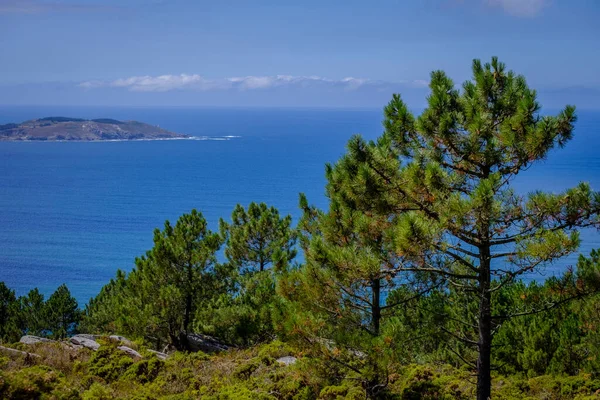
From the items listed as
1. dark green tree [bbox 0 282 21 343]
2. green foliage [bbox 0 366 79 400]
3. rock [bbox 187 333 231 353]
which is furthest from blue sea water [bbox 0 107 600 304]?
green foliage [bbox 0 366 79 400]

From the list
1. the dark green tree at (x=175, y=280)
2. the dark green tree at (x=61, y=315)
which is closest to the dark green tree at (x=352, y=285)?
the dark green tree at (x=175, y=280)

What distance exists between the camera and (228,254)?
17.5 meters

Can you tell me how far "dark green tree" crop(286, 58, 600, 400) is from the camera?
6195 mm

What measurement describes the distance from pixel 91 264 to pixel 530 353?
176 ft

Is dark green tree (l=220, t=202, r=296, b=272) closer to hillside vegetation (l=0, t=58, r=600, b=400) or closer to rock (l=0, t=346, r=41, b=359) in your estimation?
hillside vegetation (l=0, t=58, r=600, b=400)

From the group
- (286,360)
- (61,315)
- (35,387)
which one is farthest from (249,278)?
(61,315)

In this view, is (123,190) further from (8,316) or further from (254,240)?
(254,240)

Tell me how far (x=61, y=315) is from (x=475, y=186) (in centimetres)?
2518

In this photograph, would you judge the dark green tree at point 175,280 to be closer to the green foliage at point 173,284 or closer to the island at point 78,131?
the green foliage at point 173,284

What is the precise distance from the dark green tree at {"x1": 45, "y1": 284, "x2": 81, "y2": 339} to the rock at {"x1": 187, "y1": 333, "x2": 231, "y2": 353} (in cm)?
1378

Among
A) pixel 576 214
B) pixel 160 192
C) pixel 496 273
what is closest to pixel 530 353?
pixel 496 273

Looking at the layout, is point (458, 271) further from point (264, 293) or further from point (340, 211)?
point (264, 293)

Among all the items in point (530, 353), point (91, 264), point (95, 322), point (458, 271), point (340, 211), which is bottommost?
point (91, 264)

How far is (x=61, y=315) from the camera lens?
1061 inches
